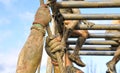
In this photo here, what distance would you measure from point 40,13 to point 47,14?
71 millimetres

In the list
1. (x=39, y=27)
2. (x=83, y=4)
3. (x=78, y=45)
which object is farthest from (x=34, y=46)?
(x=78, y=45)

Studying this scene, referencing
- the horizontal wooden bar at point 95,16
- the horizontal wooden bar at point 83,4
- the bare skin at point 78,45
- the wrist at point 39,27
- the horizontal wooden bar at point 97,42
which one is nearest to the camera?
the wrist at point 39,27


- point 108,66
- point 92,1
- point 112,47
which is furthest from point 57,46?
point 112,47

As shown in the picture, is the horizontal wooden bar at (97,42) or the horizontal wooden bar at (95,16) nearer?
the horizontal wooden bar at (95,16)

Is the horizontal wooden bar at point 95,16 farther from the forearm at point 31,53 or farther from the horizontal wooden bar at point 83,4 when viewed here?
the forearm at point 31,53

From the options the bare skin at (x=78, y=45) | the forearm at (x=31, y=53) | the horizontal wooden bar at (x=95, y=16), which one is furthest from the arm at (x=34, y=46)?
the bare skin at (x=78, y=45)

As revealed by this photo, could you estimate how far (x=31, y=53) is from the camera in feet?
10.2

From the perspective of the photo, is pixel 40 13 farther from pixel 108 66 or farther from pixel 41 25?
pixel 108 66

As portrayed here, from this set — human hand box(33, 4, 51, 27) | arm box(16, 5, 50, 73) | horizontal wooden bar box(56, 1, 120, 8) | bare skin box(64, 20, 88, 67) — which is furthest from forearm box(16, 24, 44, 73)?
bare skin box(64, 20, 88, 67)

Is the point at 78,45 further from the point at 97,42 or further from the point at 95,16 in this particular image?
the point at 95,16

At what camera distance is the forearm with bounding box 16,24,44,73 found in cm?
303

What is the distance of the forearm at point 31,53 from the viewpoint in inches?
119

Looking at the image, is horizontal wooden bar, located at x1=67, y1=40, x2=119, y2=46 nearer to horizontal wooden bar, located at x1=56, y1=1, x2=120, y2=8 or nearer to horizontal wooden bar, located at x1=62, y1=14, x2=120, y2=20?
horizontal wooden bar, located at x1=62, y1=14, x2=120, y2=20

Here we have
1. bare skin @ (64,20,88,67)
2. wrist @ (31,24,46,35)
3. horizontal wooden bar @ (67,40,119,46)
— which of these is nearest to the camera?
wrist @ (31,24,46,35)
